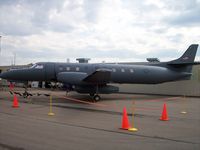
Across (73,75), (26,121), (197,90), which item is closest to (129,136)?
(26,121)

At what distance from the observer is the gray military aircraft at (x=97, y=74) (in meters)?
22.5

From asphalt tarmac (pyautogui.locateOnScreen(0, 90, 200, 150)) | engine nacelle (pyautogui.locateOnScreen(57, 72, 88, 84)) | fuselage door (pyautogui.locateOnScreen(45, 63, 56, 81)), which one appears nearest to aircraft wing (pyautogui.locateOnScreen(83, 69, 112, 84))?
engine nacelle (pyautogui.locateOnScreen(57, 72, 88, 84))

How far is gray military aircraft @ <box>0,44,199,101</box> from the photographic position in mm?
22495

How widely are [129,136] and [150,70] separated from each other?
711 inches

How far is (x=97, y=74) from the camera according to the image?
20.8 metres

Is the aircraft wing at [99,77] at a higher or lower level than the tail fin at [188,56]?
lower

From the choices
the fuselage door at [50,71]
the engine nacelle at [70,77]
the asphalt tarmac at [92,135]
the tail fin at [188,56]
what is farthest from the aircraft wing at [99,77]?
the tail fin at [188,56]

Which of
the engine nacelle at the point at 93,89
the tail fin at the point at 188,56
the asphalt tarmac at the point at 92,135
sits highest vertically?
the tail fin at the point at 188,56

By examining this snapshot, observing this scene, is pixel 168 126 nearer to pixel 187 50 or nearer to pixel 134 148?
pixel 134 148

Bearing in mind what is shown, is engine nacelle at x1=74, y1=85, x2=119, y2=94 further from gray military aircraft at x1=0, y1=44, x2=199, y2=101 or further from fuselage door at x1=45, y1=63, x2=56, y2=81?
fuselage door at x1=45, y1=63, x2=56, y2=81

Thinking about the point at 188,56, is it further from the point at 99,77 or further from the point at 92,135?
the point at 92,135

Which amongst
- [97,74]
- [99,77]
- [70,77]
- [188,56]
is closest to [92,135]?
[97,74]

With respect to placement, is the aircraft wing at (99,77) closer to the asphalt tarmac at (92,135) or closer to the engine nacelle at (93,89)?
the engine nacelle at (93,89)

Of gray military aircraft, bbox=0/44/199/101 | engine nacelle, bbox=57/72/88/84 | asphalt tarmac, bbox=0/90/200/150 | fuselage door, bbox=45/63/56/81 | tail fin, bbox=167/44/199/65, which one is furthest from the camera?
tail fin, bbox=167/44/199/65
